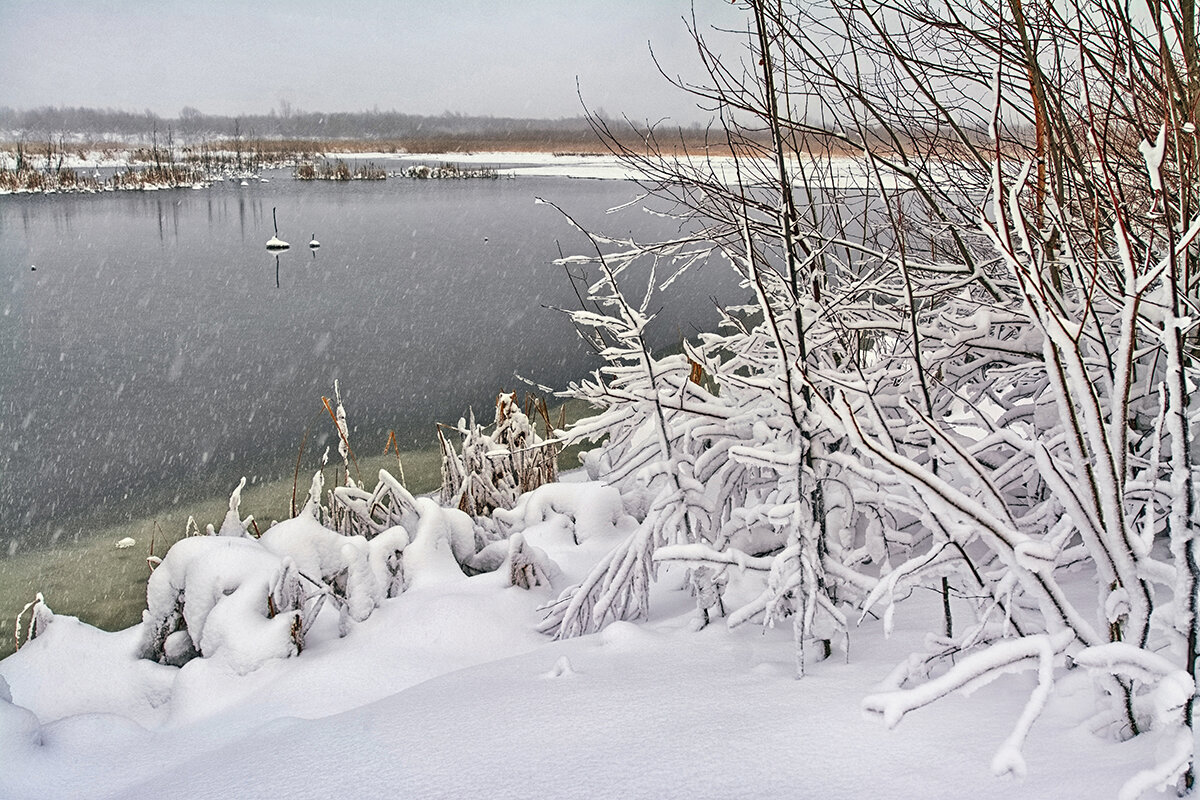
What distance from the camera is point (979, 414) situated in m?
2.08

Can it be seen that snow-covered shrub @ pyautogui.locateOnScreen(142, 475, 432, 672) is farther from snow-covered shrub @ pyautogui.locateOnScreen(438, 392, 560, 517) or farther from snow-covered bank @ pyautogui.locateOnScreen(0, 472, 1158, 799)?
snow-covered shrub @ pyautogui.locateOnScreen(438, 392, 560, 517)

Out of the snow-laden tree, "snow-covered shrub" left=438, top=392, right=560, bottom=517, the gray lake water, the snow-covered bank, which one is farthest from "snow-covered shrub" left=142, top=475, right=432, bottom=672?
the gray lake water

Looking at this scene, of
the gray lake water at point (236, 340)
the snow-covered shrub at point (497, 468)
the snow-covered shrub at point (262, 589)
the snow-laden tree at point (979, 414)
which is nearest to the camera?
the snow-laden tree at point (979, 414)

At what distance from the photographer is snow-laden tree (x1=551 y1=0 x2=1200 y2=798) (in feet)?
4.29

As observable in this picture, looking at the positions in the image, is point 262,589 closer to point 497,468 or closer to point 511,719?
point 511,719

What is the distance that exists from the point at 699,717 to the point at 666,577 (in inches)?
67.9

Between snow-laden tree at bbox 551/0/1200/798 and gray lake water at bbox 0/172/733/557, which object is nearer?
snow-laden tree at bbox 551/0/1200/798

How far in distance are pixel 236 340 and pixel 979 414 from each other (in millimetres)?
12527

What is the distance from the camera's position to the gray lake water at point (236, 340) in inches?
321

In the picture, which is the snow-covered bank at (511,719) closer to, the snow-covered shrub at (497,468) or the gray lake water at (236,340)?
the snow-covered shrub at (497,468)

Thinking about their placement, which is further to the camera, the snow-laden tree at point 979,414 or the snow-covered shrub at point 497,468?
the snow-covered shrub at point 497,468

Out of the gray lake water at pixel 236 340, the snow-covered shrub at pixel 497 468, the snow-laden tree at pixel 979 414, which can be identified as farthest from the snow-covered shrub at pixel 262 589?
the gray lake water at pixel 236 340

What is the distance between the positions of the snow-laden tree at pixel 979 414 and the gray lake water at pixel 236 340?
5880mm

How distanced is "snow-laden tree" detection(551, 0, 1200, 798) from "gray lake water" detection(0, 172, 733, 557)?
19.3 feet
